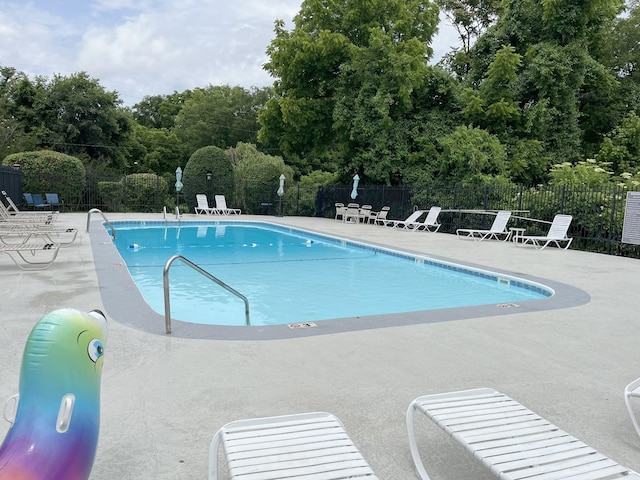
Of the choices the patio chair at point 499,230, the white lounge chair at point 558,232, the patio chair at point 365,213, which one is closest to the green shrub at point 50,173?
the patio chair at point 365,213

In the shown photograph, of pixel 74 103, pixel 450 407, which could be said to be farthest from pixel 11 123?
pixel 450 407

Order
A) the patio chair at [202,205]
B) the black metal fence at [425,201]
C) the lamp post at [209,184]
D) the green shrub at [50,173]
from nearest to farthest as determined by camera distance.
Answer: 1. the black metal fence at [425,201]
2. the green shrub at [50,173]
3. the patio chair at [202,205]
4. the lamp post at [209,184]

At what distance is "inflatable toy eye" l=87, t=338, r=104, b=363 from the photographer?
2.00m

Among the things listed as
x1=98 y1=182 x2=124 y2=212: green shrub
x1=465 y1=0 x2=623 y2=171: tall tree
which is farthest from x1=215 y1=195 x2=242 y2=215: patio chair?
x1=465 y1=0 x2=623 y2=171: tall tree

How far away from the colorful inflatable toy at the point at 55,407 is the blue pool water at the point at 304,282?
4739 millimetres

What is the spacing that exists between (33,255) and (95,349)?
8.31m

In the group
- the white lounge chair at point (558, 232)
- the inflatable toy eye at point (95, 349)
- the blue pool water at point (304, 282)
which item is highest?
the white lounge chair at point (558, 232)

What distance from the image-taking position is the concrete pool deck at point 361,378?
2.65 meters

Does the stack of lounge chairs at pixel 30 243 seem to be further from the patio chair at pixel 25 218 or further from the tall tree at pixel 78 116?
the tall tree at pixel 78 116

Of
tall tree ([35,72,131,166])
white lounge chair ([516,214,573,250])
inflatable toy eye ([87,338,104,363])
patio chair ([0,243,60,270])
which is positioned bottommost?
patio chair ([0,243,60,270])

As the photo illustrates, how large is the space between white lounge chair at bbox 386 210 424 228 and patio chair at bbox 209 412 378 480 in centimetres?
1528

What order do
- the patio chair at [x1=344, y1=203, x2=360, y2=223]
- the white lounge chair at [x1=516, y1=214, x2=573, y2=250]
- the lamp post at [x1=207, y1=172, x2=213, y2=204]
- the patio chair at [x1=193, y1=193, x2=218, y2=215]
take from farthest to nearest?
the lamp post at [x1=207, y1=172, x2=213, y2=204] → the patio chair at [x1=193, y1=193, x2=218, y2=215] → the patio chair at [x1=344, y1=203, x2=360, y2=223] → the white lounge chair at [x1=516, y1=214, x2=573, y2=250]

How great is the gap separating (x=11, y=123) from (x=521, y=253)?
25.8 metres

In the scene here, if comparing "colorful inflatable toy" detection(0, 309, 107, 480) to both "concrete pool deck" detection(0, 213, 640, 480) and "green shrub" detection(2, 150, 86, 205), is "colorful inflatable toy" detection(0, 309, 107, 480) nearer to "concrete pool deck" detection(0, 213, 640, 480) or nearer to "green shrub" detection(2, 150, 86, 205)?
"concrete pool deck" detection(0, 213, 640, 480)
